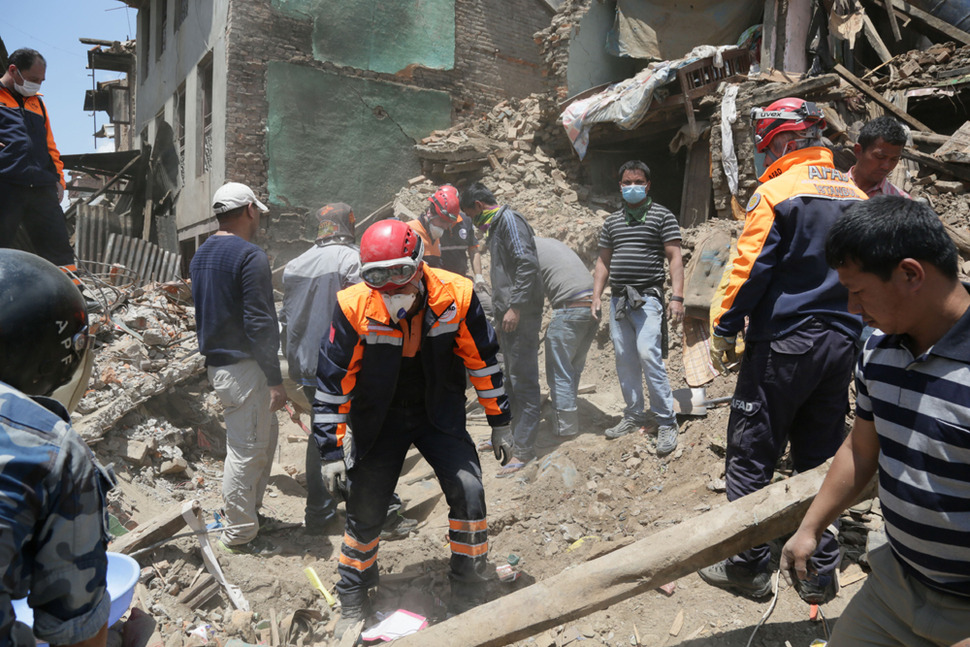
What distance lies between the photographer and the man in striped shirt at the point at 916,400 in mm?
1531

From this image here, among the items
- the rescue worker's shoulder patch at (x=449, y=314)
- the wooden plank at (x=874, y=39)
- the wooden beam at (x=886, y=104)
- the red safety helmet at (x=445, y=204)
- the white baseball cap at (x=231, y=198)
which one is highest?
the wooden plank at (x=874, y=39)

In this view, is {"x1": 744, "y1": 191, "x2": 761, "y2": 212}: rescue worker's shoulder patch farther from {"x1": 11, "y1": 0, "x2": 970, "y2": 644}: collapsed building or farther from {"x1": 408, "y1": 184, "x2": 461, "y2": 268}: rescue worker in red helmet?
{"x1": 11, "y1": 0, "x2": 970, "y2": 644}: collapsed building

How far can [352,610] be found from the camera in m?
3.29

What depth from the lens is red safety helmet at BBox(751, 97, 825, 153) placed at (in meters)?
3.07

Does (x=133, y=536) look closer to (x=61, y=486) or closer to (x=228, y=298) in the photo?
(x=228, y=298)

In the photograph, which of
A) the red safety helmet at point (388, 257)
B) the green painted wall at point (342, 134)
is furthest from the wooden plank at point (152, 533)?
the green painted wall at point (342, 134)

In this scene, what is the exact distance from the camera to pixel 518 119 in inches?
480

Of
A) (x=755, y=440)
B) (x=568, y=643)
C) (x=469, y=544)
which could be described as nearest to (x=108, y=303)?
(x=469, y=544)

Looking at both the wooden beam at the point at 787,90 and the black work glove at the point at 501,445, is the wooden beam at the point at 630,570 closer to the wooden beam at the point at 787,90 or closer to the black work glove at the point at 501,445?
the black work glove at the point at 501,445

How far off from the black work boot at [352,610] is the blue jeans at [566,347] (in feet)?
9.23

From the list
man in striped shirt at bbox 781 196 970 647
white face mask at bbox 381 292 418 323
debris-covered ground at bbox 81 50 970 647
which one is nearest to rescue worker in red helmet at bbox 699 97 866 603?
debris-covered ground at bbox 81 50 970 647

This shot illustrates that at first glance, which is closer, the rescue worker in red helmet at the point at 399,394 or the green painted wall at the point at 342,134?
the rescue worker in red helmet at the point at 399,394

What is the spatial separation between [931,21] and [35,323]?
12.5 metres

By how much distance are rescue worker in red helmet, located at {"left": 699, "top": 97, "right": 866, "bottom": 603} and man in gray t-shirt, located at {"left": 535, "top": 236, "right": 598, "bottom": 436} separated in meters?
2.43
